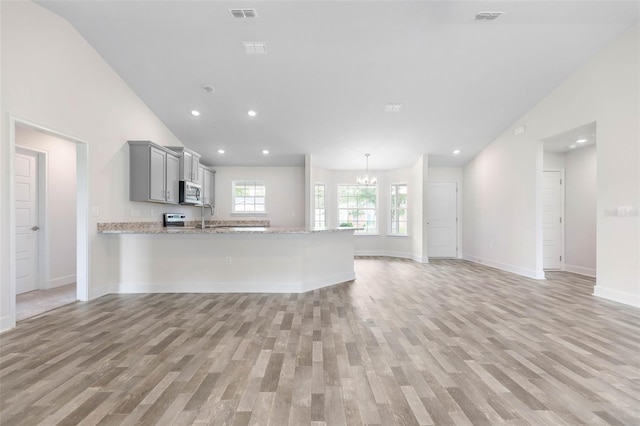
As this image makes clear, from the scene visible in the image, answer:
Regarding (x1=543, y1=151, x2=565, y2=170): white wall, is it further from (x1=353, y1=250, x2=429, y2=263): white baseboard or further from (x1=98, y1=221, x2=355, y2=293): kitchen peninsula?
(x1=98, y1=221, x2=355, y2=293): kitchen peninsula

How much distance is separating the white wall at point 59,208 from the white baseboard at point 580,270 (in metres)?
9.69

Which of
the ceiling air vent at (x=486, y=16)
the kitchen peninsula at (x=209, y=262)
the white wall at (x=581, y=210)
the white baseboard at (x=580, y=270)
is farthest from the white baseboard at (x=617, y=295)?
the kitchen peninsula at (x=209, y=262)

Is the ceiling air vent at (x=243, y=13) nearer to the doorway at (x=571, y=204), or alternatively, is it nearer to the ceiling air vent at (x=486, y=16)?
the ceiling air vent at (x=486, y=16)

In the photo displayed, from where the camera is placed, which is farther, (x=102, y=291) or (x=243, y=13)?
(x=102, y=291)

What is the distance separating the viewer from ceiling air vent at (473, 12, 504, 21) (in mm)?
3775

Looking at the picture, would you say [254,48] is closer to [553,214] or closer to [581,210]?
[553,214]

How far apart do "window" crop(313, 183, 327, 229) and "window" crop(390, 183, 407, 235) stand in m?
2.04

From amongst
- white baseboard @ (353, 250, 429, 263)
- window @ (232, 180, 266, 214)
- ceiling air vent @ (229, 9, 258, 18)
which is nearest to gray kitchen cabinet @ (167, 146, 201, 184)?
window @ (232, 180, 266, 214)

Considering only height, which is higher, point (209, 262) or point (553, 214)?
point (553, 214)

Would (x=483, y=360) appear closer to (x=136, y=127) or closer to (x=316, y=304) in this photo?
(x=316, y=304)

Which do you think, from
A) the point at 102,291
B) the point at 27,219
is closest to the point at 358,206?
the point at 102,291

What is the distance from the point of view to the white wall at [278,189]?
874cm

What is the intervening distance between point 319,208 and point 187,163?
396 centimetres

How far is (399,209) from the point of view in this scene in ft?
29.9
